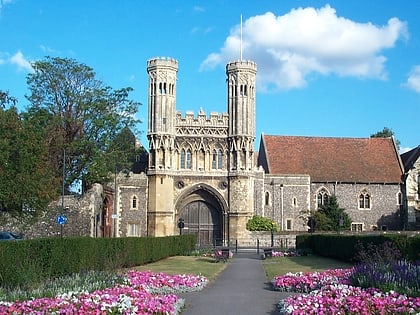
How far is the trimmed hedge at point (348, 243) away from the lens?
2261cm

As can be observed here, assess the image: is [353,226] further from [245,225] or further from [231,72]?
[231,72]

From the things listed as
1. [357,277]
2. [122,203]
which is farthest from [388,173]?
[357,277]

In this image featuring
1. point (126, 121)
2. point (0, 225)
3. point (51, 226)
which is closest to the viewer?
point (0, 225)

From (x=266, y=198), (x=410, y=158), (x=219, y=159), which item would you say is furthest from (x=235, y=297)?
(x=410, y=158)

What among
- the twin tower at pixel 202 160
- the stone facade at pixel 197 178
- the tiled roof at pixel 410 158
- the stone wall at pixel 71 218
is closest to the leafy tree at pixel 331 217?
the stone facade at pixel 197 178

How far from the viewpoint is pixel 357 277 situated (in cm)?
1579

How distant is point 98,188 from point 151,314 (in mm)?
31051

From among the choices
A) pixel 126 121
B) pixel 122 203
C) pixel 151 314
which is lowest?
pixel 151 314

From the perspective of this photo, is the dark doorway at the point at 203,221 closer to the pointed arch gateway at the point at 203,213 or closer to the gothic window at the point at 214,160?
the pointed arch gateway at the point at 203,213

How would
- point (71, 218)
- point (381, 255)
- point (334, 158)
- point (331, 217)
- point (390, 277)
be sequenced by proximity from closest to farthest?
point (390, 277) → point (381, 255) → point (71, 218) → point (331, 217) → point (334, 158)

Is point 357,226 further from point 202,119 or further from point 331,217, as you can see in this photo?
point 202,119

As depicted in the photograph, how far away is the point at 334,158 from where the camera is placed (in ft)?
197

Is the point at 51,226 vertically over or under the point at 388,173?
under

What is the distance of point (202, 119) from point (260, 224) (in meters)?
10.5
